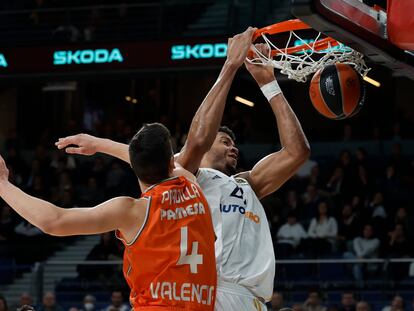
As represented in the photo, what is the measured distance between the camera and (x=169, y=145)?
398 cm

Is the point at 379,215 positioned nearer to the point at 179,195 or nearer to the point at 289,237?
the point at 289,237

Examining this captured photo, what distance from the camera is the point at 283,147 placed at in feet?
17.0

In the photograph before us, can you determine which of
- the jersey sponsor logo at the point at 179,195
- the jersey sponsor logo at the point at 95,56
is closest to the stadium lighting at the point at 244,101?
the jersey sponsor logo at the point at 95,56

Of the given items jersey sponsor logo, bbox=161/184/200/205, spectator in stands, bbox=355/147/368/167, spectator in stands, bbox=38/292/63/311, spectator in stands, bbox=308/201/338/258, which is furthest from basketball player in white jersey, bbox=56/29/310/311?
spectator in stands, bbox=355/147/368/167

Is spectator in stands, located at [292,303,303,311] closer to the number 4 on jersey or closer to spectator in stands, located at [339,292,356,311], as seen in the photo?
spectator in stands, located at [339,292,356,311]

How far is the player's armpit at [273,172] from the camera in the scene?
16.9ft

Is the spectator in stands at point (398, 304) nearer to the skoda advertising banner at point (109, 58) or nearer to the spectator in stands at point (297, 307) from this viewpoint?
the spectator in stands at point (297, 307)

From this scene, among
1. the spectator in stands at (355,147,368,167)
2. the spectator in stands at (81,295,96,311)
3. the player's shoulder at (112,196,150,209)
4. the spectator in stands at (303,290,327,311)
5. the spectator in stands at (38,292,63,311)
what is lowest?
the spectator in stands at (81,295,96,311)

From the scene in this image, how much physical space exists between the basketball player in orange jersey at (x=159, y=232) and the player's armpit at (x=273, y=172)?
1151 mm

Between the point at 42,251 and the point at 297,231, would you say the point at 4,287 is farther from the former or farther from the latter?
the point at 297,231

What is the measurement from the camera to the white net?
17.6 feet

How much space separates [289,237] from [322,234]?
0.52 m

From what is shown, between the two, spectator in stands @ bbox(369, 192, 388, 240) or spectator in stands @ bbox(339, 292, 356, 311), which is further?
spectator in stands @ bbox(369, 192, 388, 240)

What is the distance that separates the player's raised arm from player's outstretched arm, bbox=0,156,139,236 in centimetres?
145
